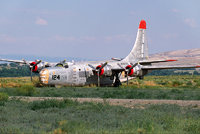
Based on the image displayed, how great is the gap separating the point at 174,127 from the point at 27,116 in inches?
252

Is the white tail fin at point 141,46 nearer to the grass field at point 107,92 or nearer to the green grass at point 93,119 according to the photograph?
the grass field at point 107,92

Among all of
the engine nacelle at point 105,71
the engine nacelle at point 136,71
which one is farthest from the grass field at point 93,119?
the engine nacelle at point 136,71

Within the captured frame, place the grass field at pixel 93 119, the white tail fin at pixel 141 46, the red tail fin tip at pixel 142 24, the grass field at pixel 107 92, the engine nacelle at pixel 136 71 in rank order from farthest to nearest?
the red tail fin tip at pixel 142 24 < the white tail fin at pixel 141 46 < the engine nacelle at pixel 136 71 < the grass field at pixel 107 92 < the grass field at pixel 93 119

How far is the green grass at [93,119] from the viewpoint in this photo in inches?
471

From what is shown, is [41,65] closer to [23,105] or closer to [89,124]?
[23,105]

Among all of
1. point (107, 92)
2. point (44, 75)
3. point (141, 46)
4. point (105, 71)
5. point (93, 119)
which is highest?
point (141, 46)

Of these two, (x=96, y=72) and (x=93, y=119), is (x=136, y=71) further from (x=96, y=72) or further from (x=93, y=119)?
(x=93, y=119)

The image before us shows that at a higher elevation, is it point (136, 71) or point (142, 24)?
point (142, 24)

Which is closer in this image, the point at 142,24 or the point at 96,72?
the point at 96,72

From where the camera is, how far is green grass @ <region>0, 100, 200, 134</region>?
11961 millimetres

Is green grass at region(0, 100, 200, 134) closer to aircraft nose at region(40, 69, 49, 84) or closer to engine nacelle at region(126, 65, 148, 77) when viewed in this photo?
aircraft nose at region(40, 69, 49, 84)

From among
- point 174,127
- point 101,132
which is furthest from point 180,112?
point 101,132

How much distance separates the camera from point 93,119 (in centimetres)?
1440

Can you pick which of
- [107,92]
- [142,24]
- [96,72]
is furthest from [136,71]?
[107,92]
